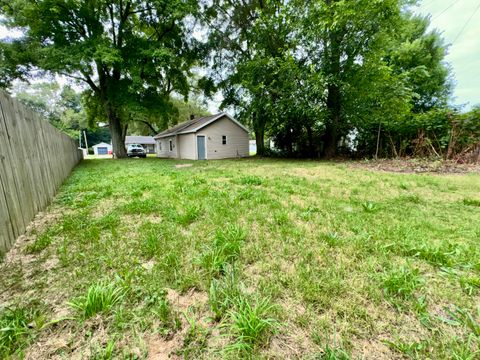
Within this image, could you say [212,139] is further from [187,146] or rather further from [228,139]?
[187,146]

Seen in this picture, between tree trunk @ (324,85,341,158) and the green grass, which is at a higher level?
tree trunk @ (324,85,341,158)

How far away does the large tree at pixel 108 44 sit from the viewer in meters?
11.9

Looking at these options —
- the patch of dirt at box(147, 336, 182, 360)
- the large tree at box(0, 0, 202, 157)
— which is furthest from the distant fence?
the large tree at box(0, 0, 202, 157)

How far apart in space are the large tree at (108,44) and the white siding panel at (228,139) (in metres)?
4.05

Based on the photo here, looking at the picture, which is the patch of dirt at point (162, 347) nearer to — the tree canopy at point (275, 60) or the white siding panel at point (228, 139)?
the tree canopy at point (275, 60)

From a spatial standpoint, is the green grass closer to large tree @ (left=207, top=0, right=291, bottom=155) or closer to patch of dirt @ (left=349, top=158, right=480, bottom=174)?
patch of dirt @ (left=349, top=158, right=480, bottom=174)

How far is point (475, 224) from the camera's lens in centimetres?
265

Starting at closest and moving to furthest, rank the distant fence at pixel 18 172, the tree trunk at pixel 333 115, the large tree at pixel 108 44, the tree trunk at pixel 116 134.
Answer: the distant fence at pixel 18 172
the tree trunk at pixel 333 115
the large tree at pixel 108 44
the tree trunk at pixel 116 134

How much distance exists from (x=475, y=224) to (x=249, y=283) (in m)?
3.04

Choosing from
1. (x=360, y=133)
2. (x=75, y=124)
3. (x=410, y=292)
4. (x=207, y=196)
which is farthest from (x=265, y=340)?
(x=75, y=124)

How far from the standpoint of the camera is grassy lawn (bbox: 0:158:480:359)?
1.19 metres

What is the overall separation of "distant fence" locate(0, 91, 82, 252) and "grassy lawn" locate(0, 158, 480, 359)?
224 mm

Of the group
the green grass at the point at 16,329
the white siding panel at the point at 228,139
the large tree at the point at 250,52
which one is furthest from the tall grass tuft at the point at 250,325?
the white siding panel at the point at 228,139

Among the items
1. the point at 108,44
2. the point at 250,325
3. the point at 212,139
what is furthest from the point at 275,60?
the point at 250,325
